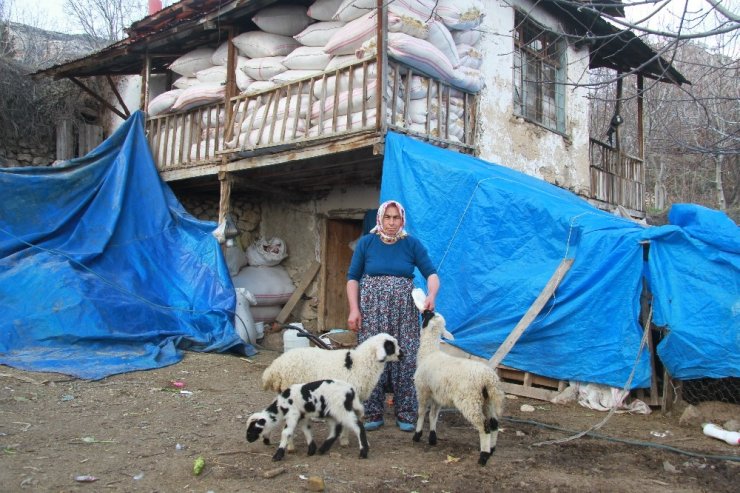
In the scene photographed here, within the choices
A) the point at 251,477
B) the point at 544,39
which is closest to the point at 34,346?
the point at 251,477

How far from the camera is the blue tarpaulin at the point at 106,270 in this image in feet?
20.4

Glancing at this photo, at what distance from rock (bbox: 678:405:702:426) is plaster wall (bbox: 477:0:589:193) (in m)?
4.39

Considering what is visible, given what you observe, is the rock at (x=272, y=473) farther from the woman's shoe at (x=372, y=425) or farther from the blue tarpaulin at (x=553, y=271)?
the blue tarpaulin at (x=553, y=271)

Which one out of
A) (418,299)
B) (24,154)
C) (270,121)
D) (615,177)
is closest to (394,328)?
(418,299)

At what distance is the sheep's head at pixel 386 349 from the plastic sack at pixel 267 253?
642 cm

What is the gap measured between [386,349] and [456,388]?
1.66ft

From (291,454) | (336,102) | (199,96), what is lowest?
(291,454)

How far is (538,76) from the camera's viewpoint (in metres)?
9.84

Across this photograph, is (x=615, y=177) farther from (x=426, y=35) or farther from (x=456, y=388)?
(x=456, y=388)

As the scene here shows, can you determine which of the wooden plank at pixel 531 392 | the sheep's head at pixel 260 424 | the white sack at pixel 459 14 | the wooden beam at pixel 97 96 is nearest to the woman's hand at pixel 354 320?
the sheep's head at pixel 260 424

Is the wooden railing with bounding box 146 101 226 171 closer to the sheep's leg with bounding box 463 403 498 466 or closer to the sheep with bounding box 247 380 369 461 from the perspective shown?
the sheep with bounding box 247 380 369 461

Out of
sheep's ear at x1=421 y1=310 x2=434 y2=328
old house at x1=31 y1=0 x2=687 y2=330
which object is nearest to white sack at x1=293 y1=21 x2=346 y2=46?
old house at x1=31 y1=0 x2=687 y2=330

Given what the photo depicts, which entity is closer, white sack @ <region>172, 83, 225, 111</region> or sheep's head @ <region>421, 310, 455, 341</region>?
sheep's head @ <region>421, 310, 455, 341</region>

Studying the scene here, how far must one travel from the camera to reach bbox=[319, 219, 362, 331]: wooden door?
31.6ft
